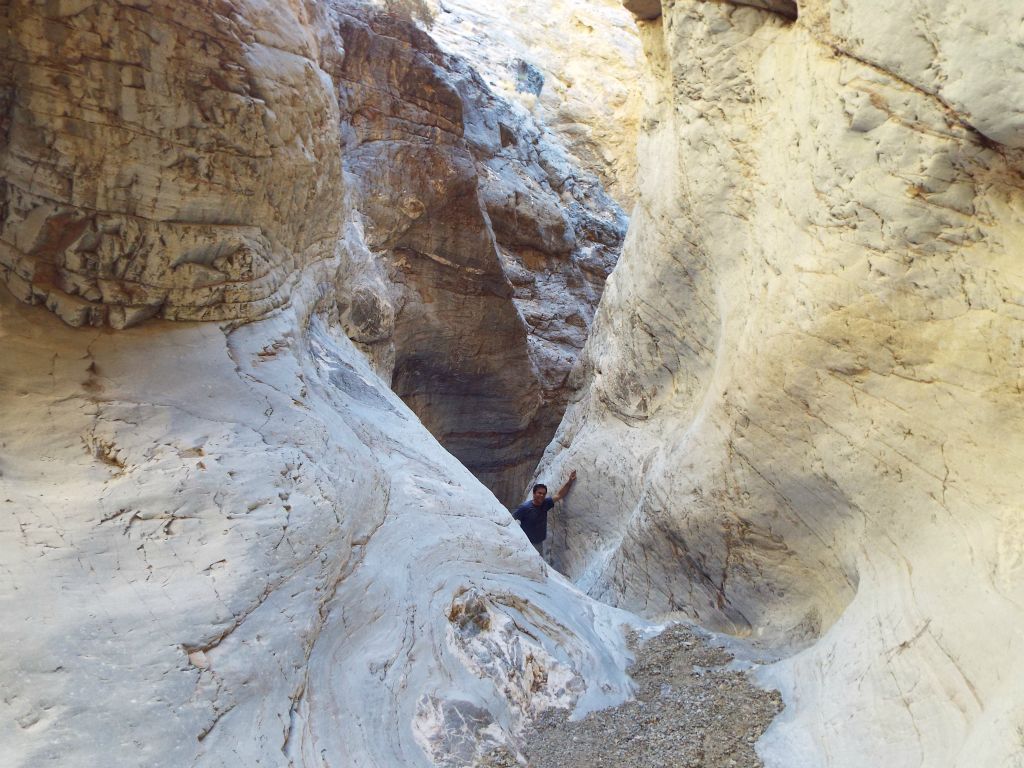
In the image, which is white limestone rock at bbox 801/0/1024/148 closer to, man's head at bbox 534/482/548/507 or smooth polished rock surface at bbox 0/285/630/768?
smooth polished rock surface at bbox 0/285/630/768

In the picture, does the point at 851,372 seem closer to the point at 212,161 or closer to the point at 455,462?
the point at 455,462

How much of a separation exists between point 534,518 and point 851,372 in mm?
4335

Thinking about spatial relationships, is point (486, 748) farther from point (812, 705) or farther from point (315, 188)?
point (315, 188)

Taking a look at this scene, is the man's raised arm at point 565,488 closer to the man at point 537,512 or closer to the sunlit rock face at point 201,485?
the man at point 537,512

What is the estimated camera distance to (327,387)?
4.89 metres

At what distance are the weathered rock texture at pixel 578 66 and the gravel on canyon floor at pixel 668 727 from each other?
1397cm

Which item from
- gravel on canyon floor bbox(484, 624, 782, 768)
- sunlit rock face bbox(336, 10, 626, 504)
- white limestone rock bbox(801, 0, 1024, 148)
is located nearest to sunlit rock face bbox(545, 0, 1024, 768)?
white limestone rock bbox(801, 0, 1024, 148)

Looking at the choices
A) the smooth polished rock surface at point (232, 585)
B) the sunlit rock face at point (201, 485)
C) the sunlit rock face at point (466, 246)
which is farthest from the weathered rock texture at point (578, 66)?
the smooth polished rock surface at point (232, 585)

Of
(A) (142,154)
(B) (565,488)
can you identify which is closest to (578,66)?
(B) (565,488)

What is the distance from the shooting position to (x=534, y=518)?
7.71m

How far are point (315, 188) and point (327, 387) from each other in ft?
4.25

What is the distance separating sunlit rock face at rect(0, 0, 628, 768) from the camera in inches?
109

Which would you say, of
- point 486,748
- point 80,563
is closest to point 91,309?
point 80,563

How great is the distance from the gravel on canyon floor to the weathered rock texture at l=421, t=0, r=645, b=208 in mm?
13974
